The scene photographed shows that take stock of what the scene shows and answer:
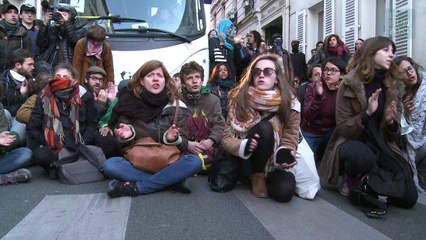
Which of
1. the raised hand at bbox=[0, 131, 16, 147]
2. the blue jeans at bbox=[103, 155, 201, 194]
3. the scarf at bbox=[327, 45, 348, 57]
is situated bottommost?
the blue jeans at bbox=[103, 155, 201, 194]

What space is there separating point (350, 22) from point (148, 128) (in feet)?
27.6

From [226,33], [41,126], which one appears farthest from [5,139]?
[226,33]

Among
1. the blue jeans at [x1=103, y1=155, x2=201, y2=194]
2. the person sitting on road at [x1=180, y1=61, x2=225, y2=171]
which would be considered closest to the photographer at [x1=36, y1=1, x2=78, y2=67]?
the person sitting on road at [x1=180, y1=61, x2=225, y2=171]

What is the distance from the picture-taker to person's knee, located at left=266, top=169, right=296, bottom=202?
12.8 ft

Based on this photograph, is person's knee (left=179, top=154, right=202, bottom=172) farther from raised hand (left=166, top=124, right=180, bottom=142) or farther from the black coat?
the black coat

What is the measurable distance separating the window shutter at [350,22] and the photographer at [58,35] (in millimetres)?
6909

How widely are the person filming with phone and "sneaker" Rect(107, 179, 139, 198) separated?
92cm

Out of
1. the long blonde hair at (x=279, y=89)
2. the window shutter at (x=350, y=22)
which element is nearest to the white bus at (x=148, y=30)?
the long blonde hair at (x=279, y=89)

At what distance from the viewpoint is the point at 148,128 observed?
4262 mm

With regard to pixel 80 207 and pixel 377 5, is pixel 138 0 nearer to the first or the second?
pixel 80 207

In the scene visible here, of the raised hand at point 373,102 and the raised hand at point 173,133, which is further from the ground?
the raised hand at point 373,102

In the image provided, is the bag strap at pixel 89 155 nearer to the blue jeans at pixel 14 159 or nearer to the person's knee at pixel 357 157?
the blue jeans at pixel 14 159

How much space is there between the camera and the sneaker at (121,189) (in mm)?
3902

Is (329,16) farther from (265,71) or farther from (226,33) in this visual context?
(265,71)
